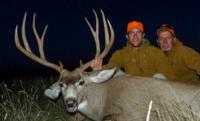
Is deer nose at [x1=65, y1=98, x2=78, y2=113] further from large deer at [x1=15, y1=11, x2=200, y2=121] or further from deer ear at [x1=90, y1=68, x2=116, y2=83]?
deer ear at [x1=90, y1=68, x2=116, y2=83]

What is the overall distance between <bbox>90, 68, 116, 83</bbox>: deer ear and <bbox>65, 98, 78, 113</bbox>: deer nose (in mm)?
562

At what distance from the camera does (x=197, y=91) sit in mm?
6867

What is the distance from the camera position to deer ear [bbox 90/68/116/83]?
24.0 feet

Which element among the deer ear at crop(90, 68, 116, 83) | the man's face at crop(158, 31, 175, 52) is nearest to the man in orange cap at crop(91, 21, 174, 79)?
the man's face at crop(158, 31, 175, 52)

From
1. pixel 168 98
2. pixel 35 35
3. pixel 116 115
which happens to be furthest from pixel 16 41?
pixel 168 98

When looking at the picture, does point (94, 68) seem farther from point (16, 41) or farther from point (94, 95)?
point (16, 41)

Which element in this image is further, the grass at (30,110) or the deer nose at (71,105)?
the grass at (30,110)

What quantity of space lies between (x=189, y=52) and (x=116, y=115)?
6.68 ft

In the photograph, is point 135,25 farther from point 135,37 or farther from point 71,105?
point 71,105

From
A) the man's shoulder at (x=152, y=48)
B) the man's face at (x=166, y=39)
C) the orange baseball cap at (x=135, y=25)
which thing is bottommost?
the man's shoulder at (x=152, y=48)

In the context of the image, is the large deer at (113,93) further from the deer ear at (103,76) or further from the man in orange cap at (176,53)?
the man in orange cap at (176,53)

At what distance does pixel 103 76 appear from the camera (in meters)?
7.35

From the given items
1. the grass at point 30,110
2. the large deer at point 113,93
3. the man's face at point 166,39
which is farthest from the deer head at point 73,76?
the man's face at point 166,39

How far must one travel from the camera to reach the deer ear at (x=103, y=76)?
288 inches
